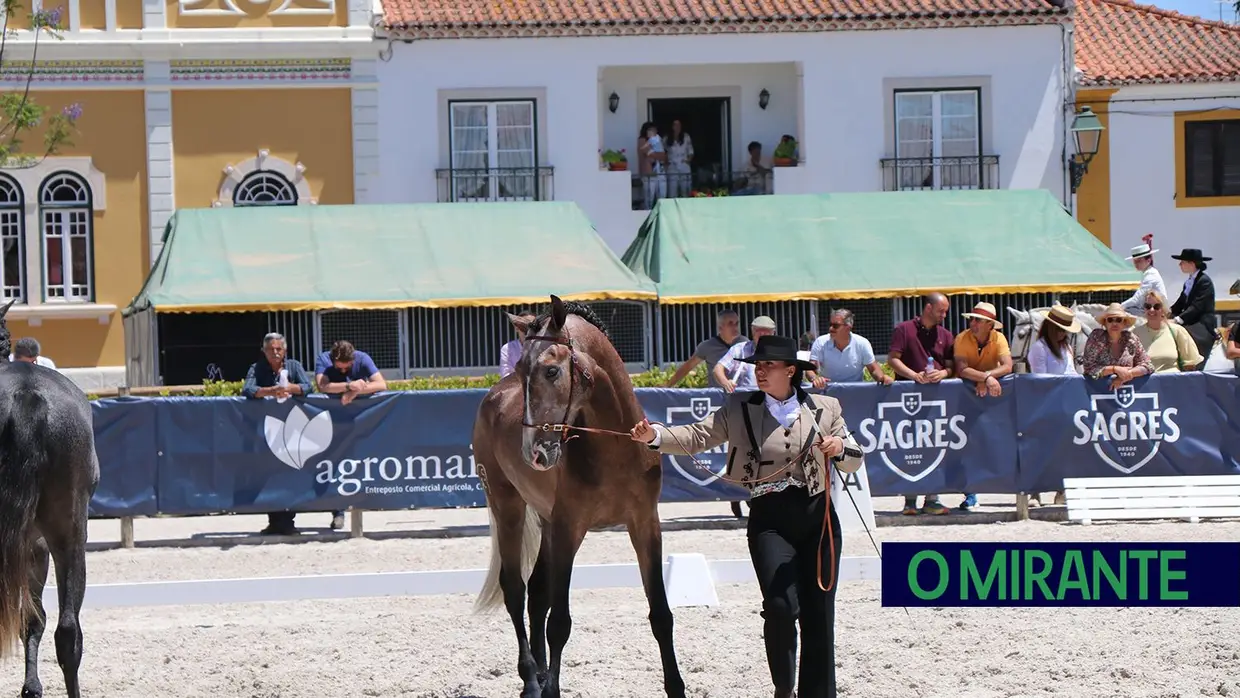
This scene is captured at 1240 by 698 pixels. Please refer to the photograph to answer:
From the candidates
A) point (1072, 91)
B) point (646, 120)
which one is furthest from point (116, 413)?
point (1072, 91)

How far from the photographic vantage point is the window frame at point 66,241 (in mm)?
25141

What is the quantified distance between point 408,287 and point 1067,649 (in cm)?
1480

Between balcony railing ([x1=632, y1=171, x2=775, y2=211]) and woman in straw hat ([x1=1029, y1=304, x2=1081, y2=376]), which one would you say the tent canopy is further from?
woman in straw hat ([x1=1029, y1=304, x2=1081, y2=376])

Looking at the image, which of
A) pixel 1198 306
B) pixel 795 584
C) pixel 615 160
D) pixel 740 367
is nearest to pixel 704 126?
pixel 615 160

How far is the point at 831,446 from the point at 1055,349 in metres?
8.50

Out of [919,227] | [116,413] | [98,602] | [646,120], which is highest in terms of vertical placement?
[646,120]

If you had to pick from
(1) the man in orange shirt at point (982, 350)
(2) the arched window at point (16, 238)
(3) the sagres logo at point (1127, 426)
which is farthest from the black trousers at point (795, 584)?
(2) the arched window at point (16, 238)

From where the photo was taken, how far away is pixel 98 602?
36.2ft

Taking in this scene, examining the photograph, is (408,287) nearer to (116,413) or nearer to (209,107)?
(209,107)

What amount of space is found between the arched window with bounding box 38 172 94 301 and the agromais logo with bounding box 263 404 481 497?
12582 mm

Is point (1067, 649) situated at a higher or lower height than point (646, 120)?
lower

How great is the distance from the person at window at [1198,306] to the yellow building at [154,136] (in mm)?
13214

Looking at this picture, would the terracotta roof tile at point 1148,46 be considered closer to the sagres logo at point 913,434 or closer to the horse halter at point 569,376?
the sagres logo at point 913,434

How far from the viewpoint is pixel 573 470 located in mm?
7957
